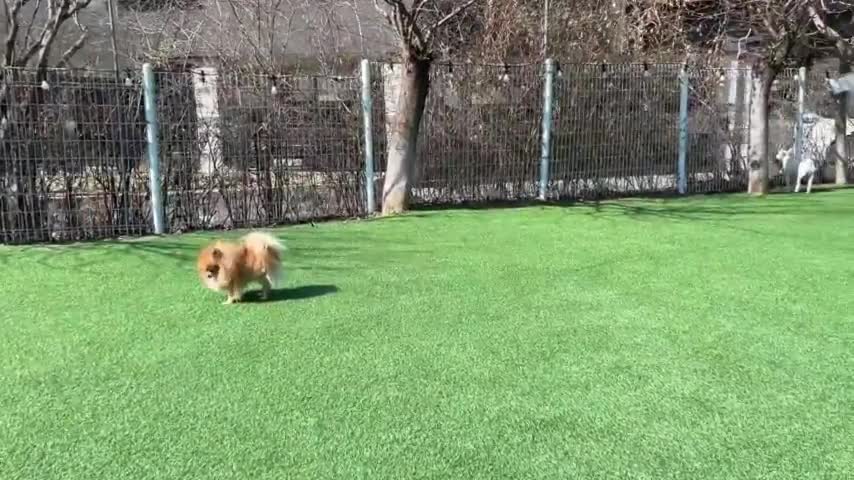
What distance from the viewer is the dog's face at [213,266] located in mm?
4223

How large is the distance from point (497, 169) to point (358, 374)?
6390mm

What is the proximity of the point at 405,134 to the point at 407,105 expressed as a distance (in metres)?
0.34

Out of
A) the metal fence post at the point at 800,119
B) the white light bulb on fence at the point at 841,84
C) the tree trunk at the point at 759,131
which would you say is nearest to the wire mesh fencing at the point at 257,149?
the tree trunk at the point at 759,131

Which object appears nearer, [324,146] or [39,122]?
[39,122]

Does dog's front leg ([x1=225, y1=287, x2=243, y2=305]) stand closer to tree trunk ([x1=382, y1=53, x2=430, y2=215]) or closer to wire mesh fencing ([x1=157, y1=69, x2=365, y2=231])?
wire mesh fencing ([x1=157, y1=69, x2=365, y2=231])

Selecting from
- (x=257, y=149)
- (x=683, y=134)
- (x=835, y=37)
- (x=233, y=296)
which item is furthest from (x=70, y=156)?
(x=835, y=37)

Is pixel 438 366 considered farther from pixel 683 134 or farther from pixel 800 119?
pixel 800 119

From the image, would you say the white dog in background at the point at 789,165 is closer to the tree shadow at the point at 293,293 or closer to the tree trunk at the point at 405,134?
the tree trunk at the point at 405,134

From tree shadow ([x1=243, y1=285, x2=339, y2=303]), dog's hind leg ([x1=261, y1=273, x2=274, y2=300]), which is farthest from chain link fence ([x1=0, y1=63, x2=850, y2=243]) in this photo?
dog's hind leg ([x1=261, y1=273, x2=274, y2=300])

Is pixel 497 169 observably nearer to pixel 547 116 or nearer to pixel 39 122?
pixel 547 116

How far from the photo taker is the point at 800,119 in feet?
36.4

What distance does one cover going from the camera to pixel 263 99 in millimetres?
7652

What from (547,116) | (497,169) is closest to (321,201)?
(497,169)

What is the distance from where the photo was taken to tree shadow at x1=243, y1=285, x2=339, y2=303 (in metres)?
4.55
